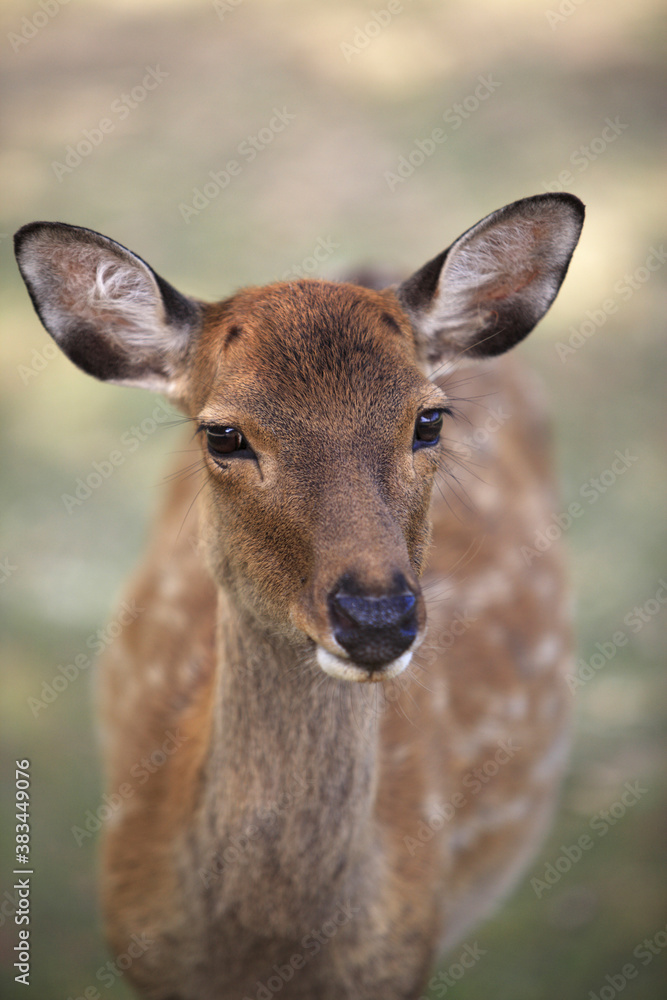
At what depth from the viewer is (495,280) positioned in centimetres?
261

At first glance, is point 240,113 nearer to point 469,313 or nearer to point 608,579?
point 608,579

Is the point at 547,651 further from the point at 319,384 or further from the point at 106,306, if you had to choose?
the point at 106,306

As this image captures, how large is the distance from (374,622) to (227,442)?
0.63 metres

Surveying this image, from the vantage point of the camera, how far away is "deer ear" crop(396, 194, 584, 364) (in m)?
2.46

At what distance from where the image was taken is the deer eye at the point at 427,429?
2.24 metres

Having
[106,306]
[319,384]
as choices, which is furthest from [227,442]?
[106,306]

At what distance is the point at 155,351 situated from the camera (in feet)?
8.41

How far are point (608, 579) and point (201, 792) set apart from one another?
3876 mm

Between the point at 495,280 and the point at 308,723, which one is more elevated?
the point at 495,280

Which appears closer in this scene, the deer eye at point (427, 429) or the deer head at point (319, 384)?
the deer head at point (319, 384)

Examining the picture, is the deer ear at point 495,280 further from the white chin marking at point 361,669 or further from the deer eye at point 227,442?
the white chin marking at point 361,669

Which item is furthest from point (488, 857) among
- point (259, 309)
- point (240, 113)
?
point (240, 113)

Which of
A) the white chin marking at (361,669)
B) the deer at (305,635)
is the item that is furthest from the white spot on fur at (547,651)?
the white chin marking at (361,669)

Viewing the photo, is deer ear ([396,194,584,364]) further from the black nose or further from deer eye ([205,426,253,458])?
the black nose
